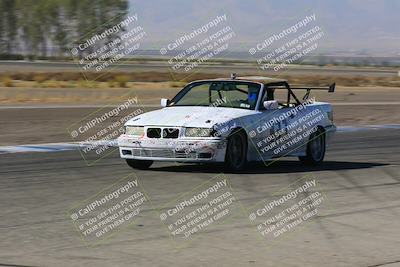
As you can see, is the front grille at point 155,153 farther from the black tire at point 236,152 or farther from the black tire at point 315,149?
the black tire at point 315,149

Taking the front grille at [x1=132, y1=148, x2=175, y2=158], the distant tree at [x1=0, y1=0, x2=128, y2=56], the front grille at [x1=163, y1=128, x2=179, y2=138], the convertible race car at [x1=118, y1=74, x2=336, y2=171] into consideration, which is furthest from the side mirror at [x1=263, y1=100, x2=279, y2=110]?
the distant tree at [x1=0, y1=0, x2=128, y2=56]

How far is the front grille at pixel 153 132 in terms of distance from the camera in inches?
512

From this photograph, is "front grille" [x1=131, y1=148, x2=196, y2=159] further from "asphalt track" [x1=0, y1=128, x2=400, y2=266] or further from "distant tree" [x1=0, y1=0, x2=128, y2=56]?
"distant tree" [x1=0, y1=0, x2=128, y2=56]

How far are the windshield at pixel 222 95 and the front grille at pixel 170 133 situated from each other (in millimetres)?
1159

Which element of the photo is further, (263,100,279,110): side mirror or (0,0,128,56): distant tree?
(0,0,128,56): distant tree

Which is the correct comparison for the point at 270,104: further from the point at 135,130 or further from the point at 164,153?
the point at 135,130

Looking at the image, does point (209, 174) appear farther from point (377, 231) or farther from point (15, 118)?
point (15, 118)

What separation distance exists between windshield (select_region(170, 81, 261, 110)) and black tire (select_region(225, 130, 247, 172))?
27.2 inches

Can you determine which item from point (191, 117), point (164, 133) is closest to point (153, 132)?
point (164, 133)

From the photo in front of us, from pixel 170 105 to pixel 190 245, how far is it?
20.9ft

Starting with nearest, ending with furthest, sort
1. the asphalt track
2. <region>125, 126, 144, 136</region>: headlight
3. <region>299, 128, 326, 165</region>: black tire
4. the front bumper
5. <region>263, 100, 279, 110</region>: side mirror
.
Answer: the asphalt track → the front bumper → <region>125, 126, 144, 136</region>: headlight → <region>263, 100, 279, 110</region>: side mirror → <region>299, 128, 326, 165</region>: black tire

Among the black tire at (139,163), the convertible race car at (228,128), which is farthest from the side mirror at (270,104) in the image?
the black tire at (139,163)

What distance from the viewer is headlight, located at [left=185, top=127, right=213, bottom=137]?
12930mm

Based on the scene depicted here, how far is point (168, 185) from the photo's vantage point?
1209 cm
